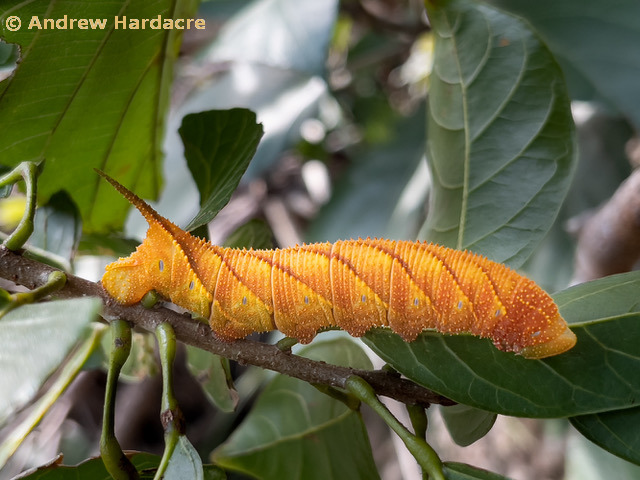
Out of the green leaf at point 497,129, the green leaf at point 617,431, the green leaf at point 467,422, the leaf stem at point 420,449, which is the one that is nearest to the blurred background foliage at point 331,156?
the green leaf at point 497,129

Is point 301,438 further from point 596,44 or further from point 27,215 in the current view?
point 596,44

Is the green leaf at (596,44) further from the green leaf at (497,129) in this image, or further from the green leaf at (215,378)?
the green leaf at (215,378)

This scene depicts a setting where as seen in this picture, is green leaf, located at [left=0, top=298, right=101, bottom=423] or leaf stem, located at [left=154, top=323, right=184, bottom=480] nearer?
green leaf, located at [left=0, top=298, right=101, bottom=423]

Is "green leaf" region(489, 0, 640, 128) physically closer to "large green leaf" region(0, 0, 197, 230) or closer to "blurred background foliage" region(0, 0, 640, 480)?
"blurred background foliage" region(0, 0, 640, 480)

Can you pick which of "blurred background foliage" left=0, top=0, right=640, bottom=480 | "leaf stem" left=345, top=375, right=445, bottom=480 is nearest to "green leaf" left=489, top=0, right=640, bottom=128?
"blurred background foliage" left=0, top=0, right=640, bottom=480

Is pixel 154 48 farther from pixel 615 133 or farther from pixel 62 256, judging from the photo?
pixel 615 133
